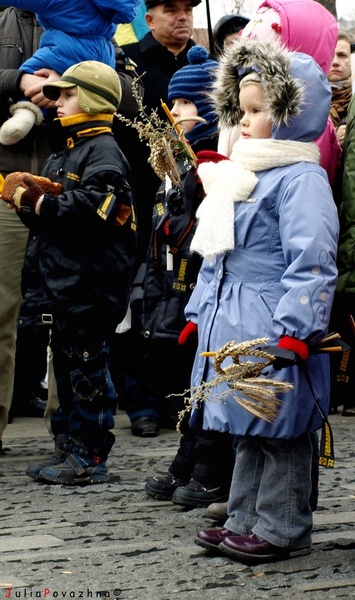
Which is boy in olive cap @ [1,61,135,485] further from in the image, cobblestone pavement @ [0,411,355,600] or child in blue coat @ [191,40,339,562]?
child in blue coat @ [191,40,339,562]

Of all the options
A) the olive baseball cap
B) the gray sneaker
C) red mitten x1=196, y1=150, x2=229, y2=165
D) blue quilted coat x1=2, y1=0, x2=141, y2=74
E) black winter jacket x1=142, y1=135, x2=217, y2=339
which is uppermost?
blue quilted coat x1=2, y1=0, x2=141, y2=74

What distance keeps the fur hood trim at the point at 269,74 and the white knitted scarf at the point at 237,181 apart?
106 millimetres

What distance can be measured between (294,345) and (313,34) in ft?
4.88

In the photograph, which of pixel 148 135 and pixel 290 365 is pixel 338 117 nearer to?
pixel 148 135

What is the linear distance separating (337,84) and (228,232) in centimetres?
414

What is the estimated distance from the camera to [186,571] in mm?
4387

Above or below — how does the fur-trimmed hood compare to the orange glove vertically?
above

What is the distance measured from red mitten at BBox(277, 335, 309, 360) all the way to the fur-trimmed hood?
841 mm

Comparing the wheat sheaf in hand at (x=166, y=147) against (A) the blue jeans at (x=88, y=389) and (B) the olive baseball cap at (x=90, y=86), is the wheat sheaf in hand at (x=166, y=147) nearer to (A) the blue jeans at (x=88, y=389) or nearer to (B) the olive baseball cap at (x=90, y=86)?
(B) the olive baseball cap at (x=90, y=86)

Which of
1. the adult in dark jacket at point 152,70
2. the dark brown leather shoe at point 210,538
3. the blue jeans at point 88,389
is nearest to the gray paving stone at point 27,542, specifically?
the dark brown leather shoe at point 210,538

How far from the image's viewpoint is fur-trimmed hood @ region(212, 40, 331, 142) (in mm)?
4621

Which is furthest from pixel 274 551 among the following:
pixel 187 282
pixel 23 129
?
pixel 23 129

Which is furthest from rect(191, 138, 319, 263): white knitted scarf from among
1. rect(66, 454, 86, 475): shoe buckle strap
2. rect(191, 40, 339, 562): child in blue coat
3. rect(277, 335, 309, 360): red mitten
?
Answer: rect(66, 454, 86, 475): shoe buckle strap

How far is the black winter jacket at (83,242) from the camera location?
19.3ft
